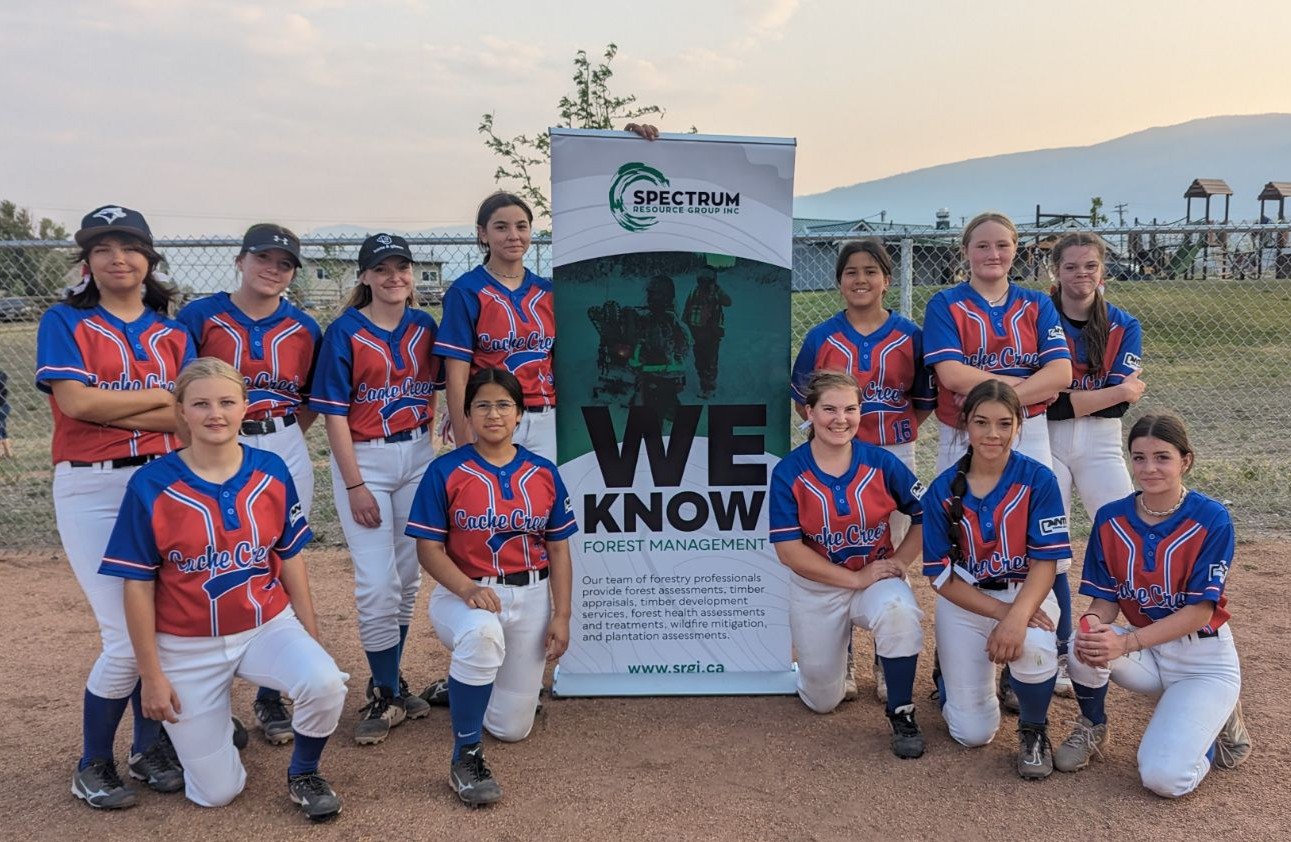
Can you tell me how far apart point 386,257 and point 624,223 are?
38.2 inches

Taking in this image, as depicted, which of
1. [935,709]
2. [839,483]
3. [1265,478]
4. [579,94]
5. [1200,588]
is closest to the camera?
[1200,588]

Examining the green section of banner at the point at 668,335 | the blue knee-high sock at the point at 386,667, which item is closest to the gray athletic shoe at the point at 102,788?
the blue knee-high sock at the point at 386,667

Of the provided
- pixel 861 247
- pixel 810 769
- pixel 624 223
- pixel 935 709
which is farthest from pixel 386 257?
pixel 935 709

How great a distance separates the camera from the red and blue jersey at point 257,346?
3.38m

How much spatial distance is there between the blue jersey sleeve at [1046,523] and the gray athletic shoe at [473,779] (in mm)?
2053

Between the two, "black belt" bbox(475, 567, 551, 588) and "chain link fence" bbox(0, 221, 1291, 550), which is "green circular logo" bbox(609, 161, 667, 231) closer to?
"chain link fence" bbox(0, 221, 1291, 550)

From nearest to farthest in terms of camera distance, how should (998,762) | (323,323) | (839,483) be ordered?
1. (998,762)
2. (839,483)
3. (323,323)

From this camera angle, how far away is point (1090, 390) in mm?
3758

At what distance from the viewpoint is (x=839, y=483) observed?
342cm

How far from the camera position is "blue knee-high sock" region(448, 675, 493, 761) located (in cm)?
310

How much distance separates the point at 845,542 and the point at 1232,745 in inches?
58.4

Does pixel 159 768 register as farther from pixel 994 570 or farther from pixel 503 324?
pixel 994 570

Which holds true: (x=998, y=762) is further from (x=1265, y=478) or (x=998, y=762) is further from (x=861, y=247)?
(x=1265, y=478)

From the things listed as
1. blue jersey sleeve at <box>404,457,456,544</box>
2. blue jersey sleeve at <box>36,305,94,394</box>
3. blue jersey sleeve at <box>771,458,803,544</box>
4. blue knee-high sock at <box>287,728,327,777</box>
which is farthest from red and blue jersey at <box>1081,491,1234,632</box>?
blue jersey sleeve at <box>36,305,94,394</box>
